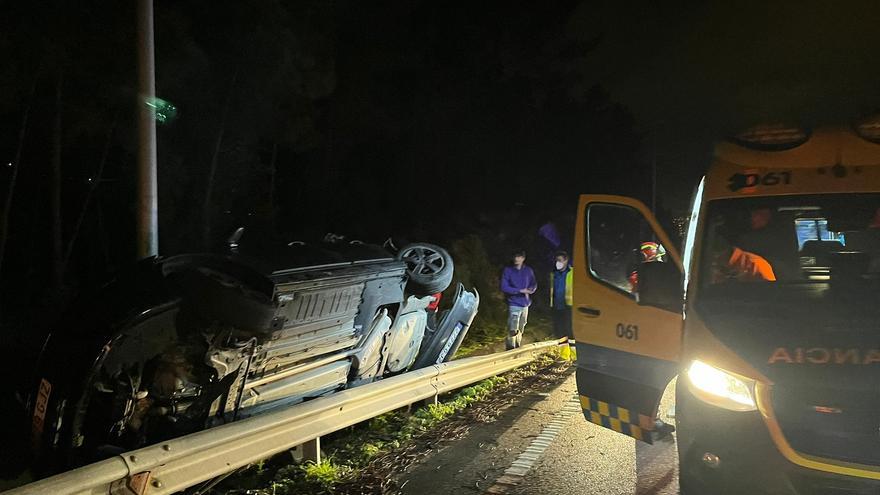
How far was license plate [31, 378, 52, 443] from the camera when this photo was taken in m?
4.18

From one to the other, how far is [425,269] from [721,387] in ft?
12.7

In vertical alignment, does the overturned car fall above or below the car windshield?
below

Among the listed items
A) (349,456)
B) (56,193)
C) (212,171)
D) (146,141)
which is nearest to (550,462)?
(349,456)

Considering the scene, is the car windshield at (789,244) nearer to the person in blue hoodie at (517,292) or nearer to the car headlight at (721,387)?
the car headlight at (721,387)

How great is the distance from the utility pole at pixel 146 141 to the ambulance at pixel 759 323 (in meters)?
3.74

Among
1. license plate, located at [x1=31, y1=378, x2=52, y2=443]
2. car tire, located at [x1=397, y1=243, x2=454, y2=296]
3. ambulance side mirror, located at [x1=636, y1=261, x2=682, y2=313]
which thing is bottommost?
license plate, located at [x1=31, y1=378, x2=52, y2=443]

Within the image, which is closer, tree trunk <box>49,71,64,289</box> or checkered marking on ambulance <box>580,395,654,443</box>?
checkered marking on ambulance <box>580,395,654,443</box>

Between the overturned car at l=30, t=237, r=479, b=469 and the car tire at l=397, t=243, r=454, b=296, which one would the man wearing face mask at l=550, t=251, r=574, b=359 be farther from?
the overturned car at l=30, t=237, r=479, b=469

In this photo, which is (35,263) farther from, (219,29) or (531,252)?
(531,252)

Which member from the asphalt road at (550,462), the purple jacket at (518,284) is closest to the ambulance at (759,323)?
the asphalt road at (550,462)

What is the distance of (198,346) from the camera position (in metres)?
4.75

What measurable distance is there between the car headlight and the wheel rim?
3.59 meters

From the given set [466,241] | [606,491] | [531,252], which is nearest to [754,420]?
[606,491]

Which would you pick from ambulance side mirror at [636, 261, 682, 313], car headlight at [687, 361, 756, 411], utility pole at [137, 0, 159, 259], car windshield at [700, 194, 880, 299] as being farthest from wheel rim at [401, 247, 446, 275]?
car headlight at [687, 361, 756, 411]
